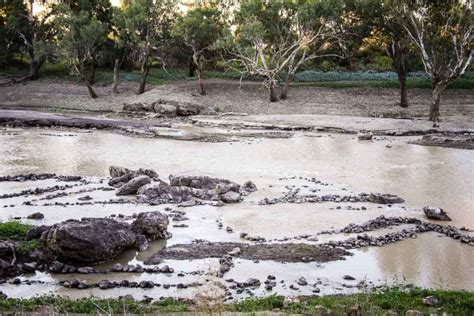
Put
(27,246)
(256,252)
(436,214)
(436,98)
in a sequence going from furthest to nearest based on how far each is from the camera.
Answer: (436,98) → (436,214) → (256,252) → (27,246)

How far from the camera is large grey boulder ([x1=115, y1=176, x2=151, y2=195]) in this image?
20438 millimetres

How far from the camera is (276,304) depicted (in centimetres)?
953

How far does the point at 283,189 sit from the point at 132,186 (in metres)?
5.82

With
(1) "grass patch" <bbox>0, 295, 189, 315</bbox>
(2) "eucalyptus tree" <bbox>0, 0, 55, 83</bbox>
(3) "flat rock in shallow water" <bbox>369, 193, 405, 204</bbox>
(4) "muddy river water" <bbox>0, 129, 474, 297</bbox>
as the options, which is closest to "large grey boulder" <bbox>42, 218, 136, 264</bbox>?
(4) "muddy river water" <bbox>0, 129, 474, 297</bbox>

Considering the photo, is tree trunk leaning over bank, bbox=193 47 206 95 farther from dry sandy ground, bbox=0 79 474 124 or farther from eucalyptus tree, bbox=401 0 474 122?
eucalyptus tree, bbox=401 0 474 122

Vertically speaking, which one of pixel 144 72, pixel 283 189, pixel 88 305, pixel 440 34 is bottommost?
pixel 283 189

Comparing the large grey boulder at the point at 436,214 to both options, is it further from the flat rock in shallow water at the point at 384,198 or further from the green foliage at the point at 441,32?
the green foliage at the point at 441,32

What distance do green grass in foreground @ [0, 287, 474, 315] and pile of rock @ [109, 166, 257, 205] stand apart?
9.22 m

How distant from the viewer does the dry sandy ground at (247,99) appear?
52.0 metres

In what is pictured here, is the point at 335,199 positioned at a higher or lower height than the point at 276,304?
lower

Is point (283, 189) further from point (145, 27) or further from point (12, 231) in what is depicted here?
point (145, 27)

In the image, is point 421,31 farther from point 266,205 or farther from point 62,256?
point 62,256

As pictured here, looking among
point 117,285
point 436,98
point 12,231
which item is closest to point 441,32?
point 436,98

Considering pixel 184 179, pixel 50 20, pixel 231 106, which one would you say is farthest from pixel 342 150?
pixel 50 20
